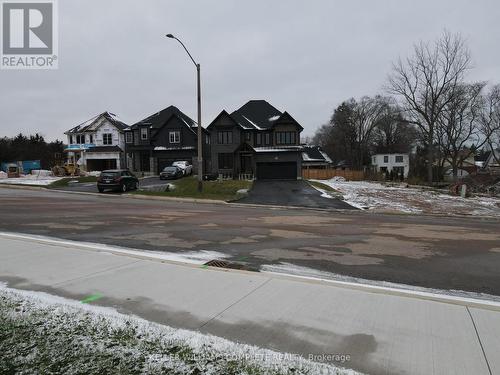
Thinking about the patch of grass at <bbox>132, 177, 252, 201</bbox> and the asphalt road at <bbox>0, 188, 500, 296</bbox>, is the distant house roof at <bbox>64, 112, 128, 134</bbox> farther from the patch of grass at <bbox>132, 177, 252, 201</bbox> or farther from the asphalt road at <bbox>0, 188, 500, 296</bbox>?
the asphalt road at <bbox>0, 188, 500, 296</bbox>

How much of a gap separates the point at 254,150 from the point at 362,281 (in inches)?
1555

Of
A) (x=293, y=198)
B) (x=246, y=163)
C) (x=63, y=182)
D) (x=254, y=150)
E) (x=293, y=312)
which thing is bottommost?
(x=293, y=198)

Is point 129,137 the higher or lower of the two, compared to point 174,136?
higher

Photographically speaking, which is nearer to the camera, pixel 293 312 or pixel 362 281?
pixel 293 312

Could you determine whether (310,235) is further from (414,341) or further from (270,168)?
(270,168)

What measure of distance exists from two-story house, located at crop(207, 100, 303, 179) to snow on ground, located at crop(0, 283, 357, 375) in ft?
135

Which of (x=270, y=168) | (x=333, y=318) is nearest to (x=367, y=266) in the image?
(x=333, y=318)

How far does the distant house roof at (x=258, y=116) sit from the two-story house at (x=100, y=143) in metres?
17.3

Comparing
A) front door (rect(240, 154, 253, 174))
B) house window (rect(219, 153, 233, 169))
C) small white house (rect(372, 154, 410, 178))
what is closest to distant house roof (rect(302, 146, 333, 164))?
small white house (rect(372, 154, 410, 178))

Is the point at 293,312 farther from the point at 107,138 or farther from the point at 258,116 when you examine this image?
the point at 107,138

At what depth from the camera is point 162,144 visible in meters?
49.2

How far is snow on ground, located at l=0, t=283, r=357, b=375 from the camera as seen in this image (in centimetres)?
322

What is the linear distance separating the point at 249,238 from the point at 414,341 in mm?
6572

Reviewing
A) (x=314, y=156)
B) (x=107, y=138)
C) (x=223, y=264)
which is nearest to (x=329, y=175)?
(x=314, y=156)
